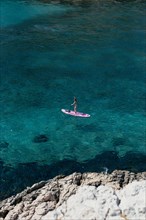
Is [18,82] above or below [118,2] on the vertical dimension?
below

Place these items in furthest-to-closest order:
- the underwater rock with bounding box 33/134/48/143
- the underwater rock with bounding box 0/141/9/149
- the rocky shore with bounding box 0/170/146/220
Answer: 1. the underwater rock with bounding box 33/134/48/143
2. the underwater rock with bounding box 0/141/9/149
3. the rocky shore with bounding box 0/170/146/220

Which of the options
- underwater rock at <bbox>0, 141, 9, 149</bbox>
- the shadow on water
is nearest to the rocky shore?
the shadow on water

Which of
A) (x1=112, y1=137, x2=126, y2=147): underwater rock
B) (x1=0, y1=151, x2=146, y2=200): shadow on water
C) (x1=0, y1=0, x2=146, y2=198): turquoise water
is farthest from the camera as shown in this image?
(x1=112, y1=137, x2=126, y2=147): underwater rock

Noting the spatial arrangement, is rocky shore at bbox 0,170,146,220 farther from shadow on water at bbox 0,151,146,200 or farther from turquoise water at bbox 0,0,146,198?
turquoise water at bbox 0,0,146,198

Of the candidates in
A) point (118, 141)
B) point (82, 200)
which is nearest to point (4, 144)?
point (118, 141)

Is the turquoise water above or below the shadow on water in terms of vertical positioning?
above

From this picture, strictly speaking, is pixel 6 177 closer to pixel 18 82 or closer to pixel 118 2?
pixel 18 82

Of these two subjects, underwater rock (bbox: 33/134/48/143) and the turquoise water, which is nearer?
the turquoise water

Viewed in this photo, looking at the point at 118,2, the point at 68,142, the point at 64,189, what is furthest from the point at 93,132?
the point at 118,2
